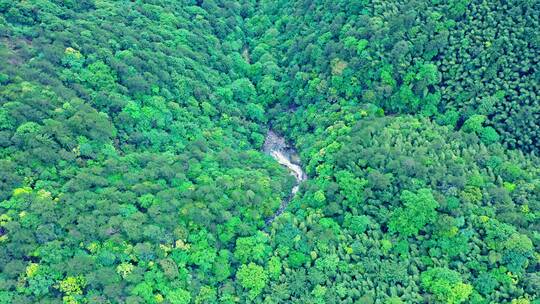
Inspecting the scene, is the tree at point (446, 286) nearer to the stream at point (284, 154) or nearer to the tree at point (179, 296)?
the stream at point (284, 154)

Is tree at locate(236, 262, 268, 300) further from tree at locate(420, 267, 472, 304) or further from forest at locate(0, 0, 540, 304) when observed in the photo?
tree at locate(420, 267, 472, 304)

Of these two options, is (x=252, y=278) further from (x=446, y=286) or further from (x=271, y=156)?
(x=271, y=156)

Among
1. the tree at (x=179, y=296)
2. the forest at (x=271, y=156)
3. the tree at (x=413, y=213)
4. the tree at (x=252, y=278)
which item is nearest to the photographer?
the tree at (x=179, y=296)

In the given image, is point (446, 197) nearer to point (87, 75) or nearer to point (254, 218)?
point (254, 218)

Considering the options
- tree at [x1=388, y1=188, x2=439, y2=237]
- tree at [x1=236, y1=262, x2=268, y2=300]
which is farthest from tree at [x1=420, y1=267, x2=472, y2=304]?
tree at [x1=236, y1=262, x2=268, y2=300]

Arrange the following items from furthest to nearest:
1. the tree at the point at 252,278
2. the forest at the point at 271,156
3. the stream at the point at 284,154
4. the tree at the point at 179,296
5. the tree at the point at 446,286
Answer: the stream at the point at 284,154
the tree at the point at 252,278
the forest at the point at 271,156
the tree at the point at 179,296
the tree at the point at 446,286

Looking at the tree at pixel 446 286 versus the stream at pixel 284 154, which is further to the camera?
the stream at pixel 284 154

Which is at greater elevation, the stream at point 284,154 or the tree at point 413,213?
the tree at point 413,213

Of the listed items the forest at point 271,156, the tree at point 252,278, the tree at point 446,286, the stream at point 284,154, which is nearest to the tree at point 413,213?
the forest at point 271,156
